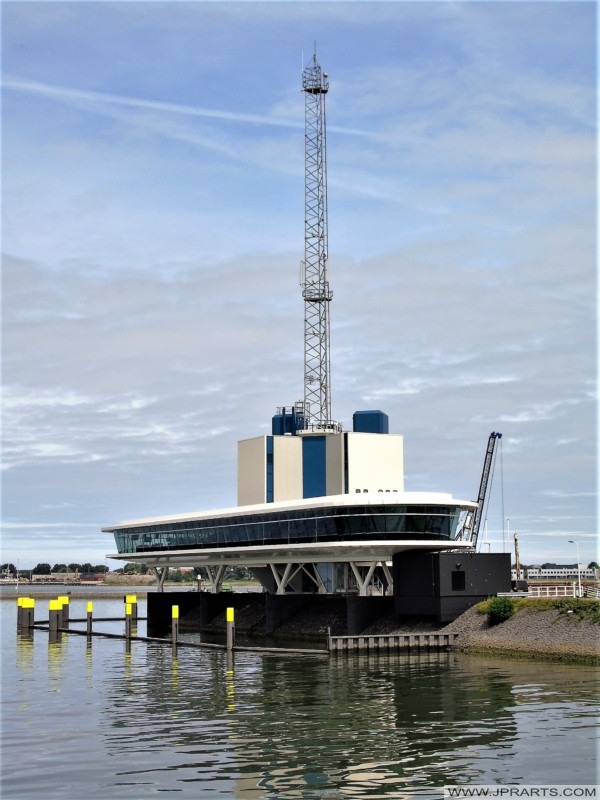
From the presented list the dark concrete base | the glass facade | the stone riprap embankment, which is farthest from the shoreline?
the glass facade

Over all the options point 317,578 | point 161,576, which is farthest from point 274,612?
point 161,576

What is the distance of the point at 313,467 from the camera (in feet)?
386

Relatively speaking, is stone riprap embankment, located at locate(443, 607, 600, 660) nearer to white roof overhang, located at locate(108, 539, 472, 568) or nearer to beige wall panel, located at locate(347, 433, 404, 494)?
white roof overhang, located at locate(108, 539, 472, 568)

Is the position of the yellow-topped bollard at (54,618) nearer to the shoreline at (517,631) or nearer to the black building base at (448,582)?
the shoreline at (517,631)

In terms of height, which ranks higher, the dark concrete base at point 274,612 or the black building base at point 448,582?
the black building base at point 448,582

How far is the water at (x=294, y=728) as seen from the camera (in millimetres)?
33969

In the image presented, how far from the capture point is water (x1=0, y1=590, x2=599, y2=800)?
33969 millimetres

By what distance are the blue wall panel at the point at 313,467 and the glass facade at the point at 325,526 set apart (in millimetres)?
13616

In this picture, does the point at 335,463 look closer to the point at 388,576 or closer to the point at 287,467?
the point at 287,467

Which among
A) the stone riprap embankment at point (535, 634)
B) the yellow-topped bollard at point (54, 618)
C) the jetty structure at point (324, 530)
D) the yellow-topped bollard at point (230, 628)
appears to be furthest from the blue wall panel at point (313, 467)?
the yellow-topped bollard at point (230, 628)

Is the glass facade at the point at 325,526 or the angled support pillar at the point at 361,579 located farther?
the angled support pillar at the point at 361,579

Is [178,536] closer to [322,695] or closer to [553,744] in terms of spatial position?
[322,695]

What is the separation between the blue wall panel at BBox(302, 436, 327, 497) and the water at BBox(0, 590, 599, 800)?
45748 mm

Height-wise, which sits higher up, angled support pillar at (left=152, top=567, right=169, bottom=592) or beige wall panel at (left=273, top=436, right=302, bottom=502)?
beige wall panel at (left=273, top=436, right=302, bottom=502)
